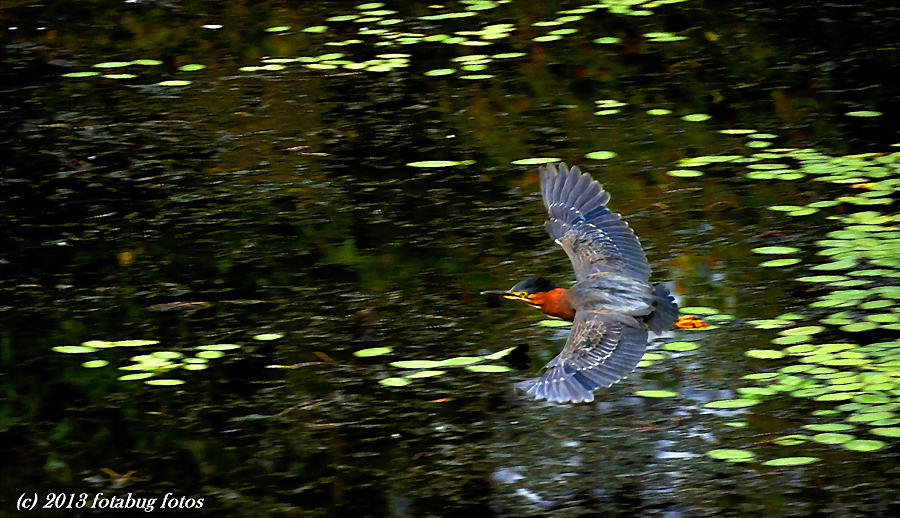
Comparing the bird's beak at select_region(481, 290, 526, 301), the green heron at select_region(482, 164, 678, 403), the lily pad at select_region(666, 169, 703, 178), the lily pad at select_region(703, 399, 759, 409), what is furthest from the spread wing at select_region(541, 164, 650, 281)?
the lily pad at select_region(666, 169, 703, 178)

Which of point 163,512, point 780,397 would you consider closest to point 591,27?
point 780,397

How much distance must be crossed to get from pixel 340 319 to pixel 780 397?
169 cm

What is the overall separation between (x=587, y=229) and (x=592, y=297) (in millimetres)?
402

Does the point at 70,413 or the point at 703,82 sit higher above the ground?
the point at 703,82

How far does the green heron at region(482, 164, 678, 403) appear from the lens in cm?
390

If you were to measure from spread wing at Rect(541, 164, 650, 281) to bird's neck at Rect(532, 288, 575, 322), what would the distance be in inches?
4.3

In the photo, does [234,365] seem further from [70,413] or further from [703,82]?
[703,82]

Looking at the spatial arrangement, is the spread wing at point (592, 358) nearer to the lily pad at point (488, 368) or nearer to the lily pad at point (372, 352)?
the lily pad at point (488, 368)

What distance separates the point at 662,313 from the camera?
4238mm

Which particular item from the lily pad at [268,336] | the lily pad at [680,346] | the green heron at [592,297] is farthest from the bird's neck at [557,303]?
the lily pad at [268,336]

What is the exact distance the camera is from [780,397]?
13.6 feet

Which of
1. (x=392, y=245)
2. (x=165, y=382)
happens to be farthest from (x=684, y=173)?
(x=165, y=382)

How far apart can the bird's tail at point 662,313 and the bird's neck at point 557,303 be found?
0.28 m

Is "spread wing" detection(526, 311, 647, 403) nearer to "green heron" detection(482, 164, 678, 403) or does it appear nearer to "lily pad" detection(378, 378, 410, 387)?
"green heron" detection(482, 164, 678, 403)
